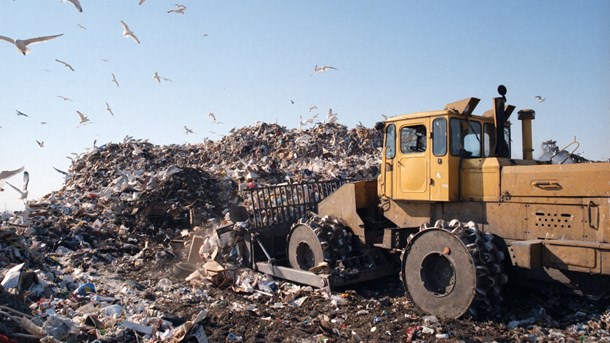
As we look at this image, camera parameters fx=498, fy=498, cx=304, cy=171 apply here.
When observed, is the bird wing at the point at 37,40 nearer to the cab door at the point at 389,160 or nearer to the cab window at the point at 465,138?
the cab door at the point at 389,160

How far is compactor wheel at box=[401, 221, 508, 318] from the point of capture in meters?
5.26

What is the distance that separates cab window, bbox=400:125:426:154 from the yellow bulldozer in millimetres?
14

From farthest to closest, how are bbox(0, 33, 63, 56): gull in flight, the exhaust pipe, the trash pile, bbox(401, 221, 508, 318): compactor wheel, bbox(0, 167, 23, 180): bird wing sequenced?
the exhaust pipe → bbox(0, 33, 63, 56): gull in flight → bbox(0, 167, 23, 180): bird wing → bbox(401, 221, 508, 318): compactor wheel → the trash pile

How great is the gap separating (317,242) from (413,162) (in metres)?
1.83

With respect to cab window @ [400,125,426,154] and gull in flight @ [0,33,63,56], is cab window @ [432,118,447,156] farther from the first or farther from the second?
gull in flight @ [0,33,63,56]

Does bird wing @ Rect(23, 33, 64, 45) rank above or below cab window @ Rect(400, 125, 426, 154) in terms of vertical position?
above

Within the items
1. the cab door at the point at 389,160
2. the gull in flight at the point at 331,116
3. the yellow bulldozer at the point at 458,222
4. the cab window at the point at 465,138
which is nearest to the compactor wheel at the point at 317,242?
the yellow bulldozer at the point at 458,222

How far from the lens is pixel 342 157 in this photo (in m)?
15.4

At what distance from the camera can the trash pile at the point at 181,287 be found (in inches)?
195

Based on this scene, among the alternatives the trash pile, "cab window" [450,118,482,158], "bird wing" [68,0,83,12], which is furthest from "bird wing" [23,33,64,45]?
"cab window" [450,118,482,158]

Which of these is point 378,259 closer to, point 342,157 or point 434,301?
point 434,301

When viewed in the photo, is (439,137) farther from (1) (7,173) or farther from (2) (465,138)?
(1) (7,173)

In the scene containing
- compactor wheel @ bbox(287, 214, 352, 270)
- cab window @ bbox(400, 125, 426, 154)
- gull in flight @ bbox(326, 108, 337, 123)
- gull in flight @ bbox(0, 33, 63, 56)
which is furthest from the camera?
gull in flight @ bbox(326, 108, 337, 123)

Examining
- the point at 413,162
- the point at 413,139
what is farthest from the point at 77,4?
the point at 413,162
